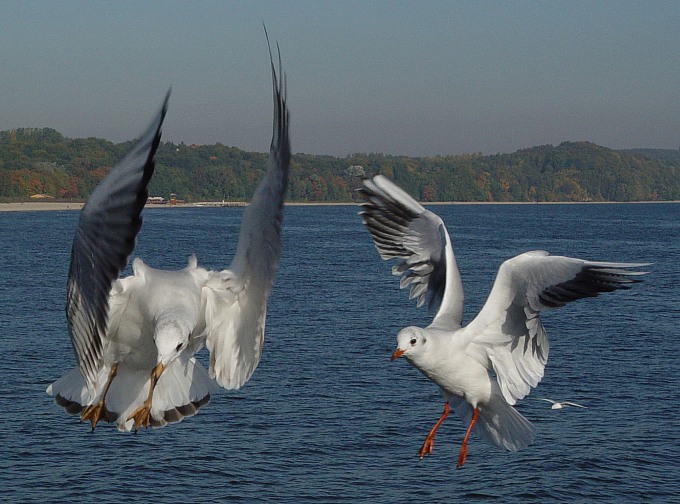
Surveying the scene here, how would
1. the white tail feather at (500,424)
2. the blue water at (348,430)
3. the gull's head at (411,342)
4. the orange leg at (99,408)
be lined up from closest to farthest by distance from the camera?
the orange leg at (99,408), the gull's head at (411,342), the white tail feather at (500,424), the blue water at (348,430)

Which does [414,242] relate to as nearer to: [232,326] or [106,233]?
[232,326]

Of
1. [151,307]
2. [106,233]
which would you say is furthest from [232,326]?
[106,233]

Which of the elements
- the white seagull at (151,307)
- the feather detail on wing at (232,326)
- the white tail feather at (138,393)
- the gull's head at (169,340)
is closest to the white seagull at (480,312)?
the feather detail on wing at (232,326)

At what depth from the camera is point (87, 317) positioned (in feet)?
24.2

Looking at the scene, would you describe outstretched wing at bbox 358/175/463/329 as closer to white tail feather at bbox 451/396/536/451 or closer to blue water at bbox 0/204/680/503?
white tail feather at bbox 451/396/536/451

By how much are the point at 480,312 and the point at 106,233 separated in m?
4.76

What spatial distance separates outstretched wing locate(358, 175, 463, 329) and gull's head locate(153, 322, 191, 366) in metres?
3.83

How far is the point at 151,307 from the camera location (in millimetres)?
8266

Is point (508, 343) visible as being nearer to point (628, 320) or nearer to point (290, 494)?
point (290, 494)

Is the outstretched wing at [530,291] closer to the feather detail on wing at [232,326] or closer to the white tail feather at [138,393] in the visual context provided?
the feather detail on wing at [232,326]

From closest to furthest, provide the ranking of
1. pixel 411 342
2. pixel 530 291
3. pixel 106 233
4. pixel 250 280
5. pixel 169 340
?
1. pixel 106 233
2. pixel 169 340
3. pixel 250 280
4. pixel 411 342
5. pixel 530 291

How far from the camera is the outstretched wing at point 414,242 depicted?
11.1 metres

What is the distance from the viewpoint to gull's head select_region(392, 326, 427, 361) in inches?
379

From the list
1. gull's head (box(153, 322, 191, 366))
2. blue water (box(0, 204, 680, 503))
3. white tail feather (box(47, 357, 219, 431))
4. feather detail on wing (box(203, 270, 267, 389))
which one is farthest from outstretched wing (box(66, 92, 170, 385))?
blue water (box(0, 204, 680, 503))
